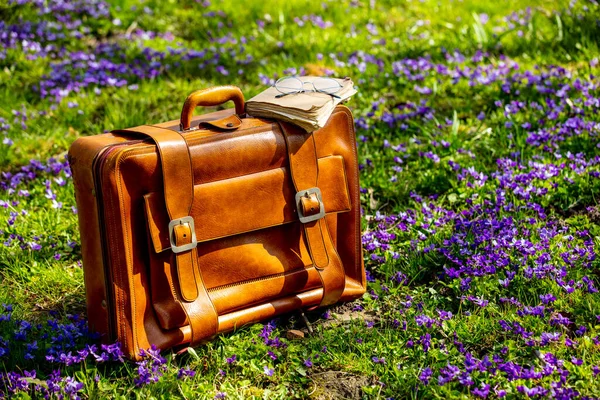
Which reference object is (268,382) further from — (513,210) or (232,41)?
(232,41)

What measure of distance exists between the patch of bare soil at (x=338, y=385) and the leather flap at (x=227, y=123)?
3.61 ft

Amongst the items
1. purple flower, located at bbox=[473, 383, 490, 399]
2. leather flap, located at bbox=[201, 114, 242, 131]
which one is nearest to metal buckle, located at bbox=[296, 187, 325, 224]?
leather flap, located at bbox=[201, 114, 242, 131]

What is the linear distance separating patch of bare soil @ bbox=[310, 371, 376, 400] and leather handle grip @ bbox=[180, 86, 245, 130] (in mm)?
1205

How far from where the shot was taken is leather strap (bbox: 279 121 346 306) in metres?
3.19

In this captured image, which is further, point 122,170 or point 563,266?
point 563,266

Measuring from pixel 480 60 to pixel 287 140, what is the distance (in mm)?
3217

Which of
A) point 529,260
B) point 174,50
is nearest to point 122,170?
point 529,260

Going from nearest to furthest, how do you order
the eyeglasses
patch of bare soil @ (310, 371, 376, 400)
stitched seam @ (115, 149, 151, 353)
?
stitched seam @ (115, 149, 151, 353)
patch of bare soil @ (310, 371, 376, 400)
the eyeglasses

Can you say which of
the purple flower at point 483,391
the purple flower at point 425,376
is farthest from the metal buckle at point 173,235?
the purple flower at point 483,391

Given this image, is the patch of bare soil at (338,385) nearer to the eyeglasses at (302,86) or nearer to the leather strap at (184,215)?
the leather strap at (184,215)

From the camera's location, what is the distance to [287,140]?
10.4 ft

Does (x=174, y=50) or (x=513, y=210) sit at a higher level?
(x=174, y=50)

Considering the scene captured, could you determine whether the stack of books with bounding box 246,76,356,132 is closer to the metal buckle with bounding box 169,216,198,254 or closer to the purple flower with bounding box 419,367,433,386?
the metal buckle with bounding box 169,216,198,254

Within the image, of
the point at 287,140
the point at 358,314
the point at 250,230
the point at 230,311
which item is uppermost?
the point at 287,140
